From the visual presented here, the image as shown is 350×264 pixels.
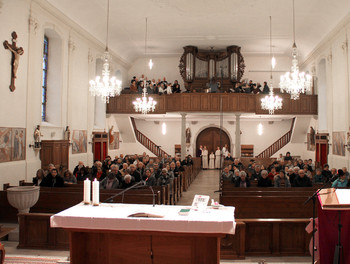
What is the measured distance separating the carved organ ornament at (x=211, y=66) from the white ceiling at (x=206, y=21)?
487 millimetres

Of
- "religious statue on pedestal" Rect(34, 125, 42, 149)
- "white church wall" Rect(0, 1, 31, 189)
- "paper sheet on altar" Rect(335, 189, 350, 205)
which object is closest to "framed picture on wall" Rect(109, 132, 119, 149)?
"religious statue on pedestal" Rect(34, 125, 42, 149)

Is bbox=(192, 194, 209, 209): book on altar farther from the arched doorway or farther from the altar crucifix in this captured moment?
the arched doorway

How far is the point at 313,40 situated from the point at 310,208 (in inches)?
463

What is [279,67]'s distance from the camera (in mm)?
20938

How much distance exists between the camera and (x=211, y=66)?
1933cm

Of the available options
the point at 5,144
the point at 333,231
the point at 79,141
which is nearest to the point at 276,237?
the point at 333,231

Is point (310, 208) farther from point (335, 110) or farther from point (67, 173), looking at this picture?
point (335, 110)

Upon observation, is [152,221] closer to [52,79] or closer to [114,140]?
[52,79]

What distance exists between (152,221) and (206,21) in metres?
13.4

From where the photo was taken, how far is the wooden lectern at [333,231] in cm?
359

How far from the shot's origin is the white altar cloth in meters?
3.48

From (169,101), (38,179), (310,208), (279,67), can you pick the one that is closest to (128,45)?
(169,101)

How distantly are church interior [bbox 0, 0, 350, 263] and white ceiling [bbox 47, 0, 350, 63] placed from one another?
7cm

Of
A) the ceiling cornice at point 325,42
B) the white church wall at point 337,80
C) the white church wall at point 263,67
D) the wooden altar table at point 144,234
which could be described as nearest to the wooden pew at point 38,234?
the wooden altar table at point 144,234
